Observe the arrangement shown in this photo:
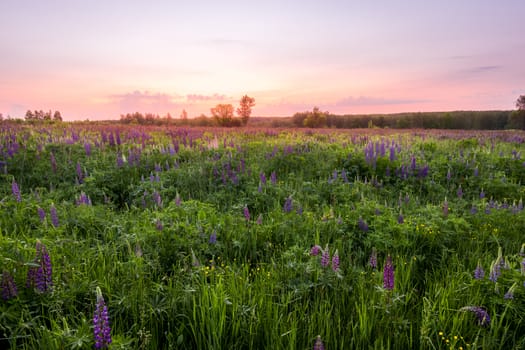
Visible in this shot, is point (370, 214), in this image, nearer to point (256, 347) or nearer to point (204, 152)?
point (256, 347)

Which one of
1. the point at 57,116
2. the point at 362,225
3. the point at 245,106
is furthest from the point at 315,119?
the point at 362,225

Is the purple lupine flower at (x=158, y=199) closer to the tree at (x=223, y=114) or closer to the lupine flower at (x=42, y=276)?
the lupine flower at (x=42, y=276)

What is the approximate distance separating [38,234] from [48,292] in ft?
4.86

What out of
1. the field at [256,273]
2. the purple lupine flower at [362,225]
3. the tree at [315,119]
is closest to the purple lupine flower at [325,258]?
the field at [256,273]

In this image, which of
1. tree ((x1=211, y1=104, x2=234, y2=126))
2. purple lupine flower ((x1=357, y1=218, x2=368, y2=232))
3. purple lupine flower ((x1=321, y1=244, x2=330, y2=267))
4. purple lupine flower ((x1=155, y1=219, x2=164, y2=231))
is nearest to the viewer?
purple lupine flower ((x1=321, y1=244, x2=330, y2=267))

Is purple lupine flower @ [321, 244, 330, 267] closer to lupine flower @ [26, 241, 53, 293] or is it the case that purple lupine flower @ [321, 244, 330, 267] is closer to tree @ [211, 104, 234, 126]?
lupine flower @ [26, 241, 53, 293]

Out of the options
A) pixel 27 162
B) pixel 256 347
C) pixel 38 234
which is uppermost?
pixel 27 162

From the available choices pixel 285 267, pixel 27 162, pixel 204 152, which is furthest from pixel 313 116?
pixel 285 267

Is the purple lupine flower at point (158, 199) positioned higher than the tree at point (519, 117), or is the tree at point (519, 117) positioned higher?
the tree at point (519, 117)

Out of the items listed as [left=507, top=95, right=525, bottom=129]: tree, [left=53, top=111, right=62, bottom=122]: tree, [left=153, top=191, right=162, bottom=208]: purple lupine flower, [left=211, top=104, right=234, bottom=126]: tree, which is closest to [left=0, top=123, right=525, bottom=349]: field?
[left=153, top=191, right=162, bottom=208]: purple lupine flower

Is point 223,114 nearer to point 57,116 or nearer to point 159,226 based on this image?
point 57,116

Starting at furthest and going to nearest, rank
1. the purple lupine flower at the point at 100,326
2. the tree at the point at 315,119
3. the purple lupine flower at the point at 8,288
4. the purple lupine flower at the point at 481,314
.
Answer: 1. the tree at the point at 315,119
2. the purple lupine flower at the point at 481,314
3. the purple lupine flower at the point at 8,288
4. the purple lupine flower at the point at 100,326

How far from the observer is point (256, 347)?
2146mm

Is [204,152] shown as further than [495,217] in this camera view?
Yes
